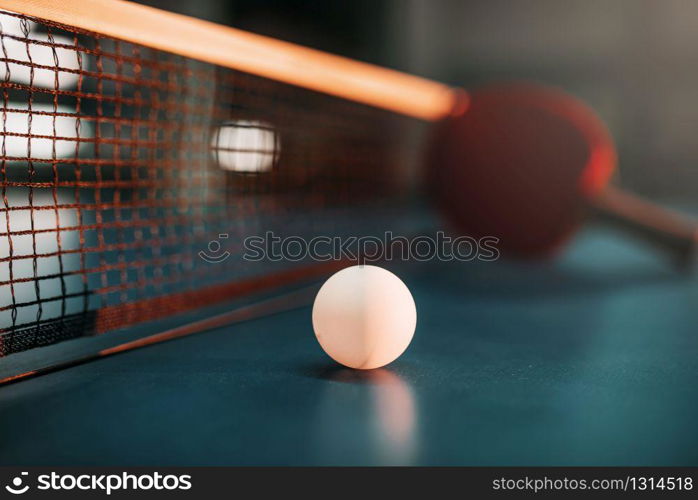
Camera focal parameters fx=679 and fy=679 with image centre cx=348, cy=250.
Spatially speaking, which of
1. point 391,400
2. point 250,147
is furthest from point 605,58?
point 391,400

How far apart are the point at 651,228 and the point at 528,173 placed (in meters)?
0.81

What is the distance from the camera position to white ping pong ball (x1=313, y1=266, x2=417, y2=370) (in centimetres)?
166

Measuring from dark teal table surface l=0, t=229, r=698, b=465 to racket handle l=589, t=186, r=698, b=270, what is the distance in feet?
3.56

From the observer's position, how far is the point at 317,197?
3852 mm

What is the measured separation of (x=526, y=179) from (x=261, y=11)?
17.2 ft

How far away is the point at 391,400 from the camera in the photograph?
1.52m

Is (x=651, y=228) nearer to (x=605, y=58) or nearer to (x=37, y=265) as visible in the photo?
(x=37, y=265)

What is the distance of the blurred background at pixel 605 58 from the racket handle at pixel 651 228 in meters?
6.63

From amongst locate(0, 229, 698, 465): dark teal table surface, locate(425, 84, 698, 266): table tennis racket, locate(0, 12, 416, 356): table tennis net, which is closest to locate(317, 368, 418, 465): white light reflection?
locate(0, 229, 698, 465): dark teal table surface

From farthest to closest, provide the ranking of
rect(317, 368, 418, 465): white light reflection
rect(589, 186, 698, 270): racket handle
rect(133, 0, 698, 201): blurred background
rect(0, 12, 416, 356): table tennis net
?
rect(133, 0, 698, 201): blurred background < rect(589, 186, 698, 270): racket handle < rect(0, 12, 416, 356): table tennis net < rect(317, 368, 418, 465): white light reflection

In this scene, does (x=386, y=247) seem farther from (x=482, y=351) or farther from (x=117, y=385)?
(x=117, y=385)

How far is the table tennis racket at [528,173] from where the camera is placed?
332 cm

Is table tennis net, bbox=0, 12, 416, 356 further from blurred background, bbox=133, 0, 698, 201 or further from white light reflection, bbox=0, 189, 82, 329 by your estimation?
blurred background, bbox=133, 0, 698, 201

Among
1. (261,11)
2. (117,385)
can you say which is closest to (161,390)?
(117,385)
